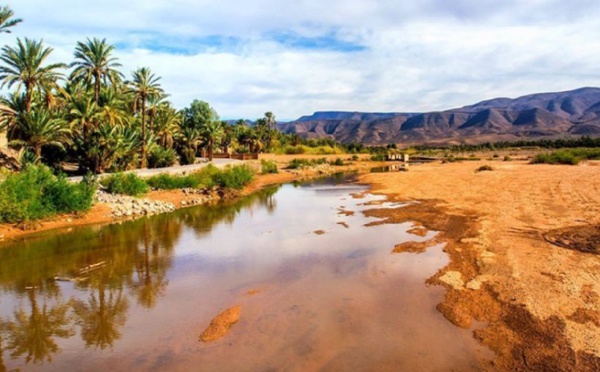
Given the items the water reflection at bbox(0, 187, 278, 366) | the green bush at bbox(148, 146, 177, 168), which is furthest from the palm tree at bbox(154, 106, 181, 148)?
the water reflection at bbox(0, 187, 278, 366)

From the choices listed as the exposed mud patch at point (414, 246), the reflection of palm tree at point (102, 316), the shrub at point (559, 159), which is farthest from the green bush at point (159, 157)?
the shrub at point (559, 159)

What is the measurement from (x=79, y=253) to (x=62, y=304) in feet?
18.3

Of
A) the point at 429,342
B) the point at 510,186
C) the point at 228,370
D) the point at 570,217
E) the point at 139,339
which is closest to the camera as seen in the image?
the point at 228,370

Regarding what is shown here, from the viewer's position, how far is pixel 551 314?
907 cm

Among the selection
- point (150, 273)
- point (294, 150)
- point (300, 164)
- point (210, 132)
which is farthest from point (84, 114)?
point (294, 150)

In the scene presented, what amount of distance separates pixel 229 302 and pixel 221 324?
4.71 feet

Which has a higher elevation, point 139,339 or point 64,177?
point 64,177

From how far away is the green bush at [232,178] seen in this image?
1457 inches

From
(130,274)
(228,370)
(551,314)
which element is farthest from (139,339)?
(551,314)

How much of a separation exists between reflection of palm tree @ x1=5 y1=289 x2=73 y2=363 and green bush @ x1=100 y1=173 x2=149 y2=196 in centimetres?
1664

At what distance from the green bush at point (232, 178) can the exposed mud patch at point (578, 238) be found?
26362 mm

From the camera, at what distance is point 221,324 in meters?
9.62

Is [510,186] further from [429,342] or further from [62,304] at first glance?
[62,304]

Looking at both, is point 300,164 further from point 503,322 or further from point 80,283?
point 503,322
